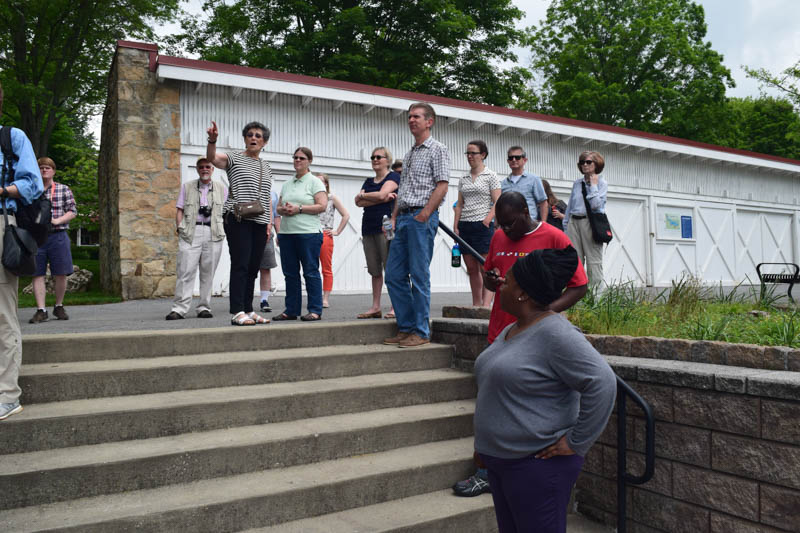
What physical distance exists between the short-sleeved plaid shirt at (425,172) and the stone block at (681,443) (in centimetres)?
251

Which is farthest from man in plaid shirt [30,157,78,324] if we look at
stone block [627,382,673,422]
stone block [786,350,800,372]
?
stone block [786,350,800,372]

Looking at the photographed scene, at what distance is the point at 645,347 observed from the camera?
4.16 metres

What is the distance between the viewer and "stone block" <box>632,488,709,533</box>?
11.4ft

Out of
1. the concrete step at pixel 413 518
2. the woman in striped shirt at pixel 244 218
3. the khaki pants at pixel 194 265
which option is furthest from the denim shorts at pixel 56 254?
the concrete step at pixel 413 518

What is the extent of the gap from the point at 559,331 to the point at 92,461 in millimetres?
2531

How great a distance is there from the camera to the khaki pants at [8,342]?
3502 mm

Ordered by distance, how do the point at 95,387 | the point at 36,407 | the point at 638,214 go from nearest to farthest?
1. the point at 36,407
2. the point at 95,387
3. the point at 638,214

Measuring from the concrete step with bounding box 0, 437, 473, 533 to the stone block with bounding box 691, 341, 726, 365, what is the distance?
5.20 feet

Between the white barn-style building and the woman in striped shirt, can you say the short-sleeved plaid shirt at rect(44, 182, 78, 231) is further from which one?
the white barn-style building

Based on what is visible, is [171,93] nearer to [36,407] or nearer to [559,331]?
[36,407]

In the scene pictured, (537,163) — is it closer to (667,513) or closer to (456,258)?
(456,258)

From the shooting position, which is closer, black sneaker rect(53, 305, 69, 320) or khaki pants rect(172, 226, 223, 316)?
khaki pants rect(172, 226, 223, 316)

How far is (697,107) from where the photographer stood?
33.9 meters

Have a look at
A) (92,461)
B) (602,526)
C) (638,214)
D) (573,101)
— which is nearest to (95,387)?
(92,461)
